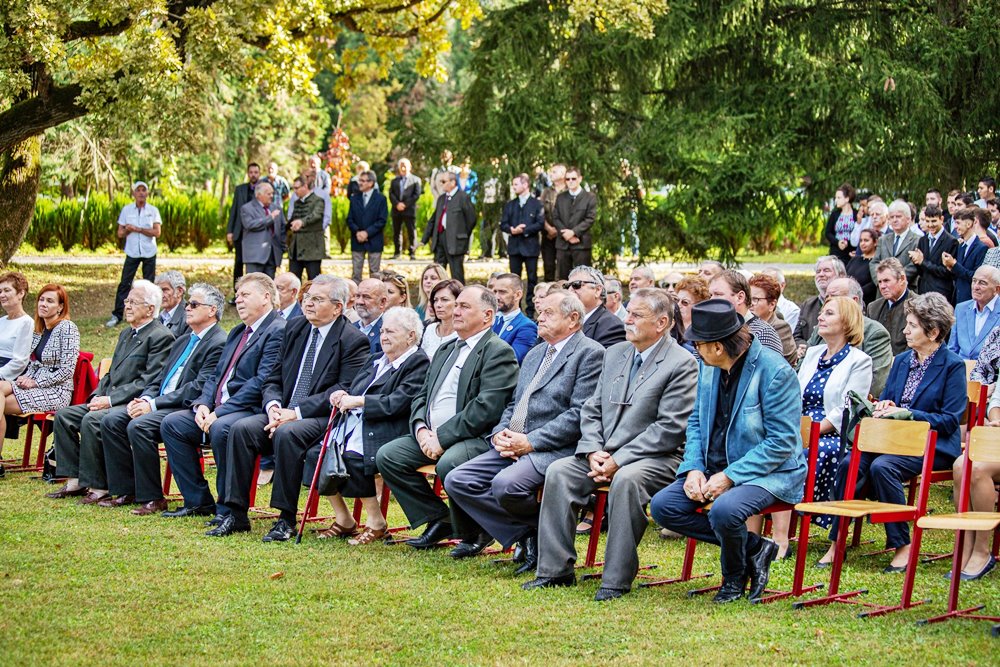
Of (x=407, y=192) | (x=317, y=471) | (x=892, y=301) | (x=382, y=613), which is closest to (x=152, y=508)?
(x=317, y=471)

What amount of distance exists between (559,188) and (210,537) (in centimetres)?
1059

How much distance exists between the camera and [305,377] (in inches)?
362

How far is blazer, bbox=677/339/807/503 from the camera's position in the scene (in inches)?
267

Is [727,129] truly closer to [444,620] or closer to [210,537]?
[210,537]

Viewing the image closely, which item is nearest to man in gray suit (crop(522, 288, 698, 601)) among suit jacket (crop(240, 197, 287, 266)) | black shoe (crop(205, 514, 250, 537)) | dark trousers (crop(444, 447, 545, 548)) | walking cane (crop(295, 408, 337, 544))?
dark trousers (crop(444, 447, 545, 548))

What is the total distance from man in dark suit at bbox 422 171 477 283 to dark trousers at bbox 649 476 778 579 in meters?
12.9

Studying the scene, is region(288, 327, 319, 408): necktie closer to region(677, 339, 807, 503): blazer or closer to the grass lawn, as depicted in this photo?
the grass lawn

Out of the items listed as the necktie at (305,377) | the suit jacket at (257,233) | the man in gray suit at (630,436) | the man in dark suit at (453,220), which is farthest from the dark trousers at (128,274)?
the man in gray suit at (630,436)

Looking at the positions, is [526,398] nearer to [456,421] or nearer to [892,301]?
[456,421]

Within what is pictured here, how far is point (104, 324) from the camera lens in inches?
746

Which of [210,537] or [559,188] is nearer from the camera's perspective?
[210,537]

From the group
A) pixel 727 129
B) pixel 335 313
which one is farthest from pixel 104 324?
pixel 335 313

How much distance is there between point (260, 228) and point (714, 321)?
13.7 metres

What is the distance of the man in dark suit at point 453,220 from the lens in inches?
779
